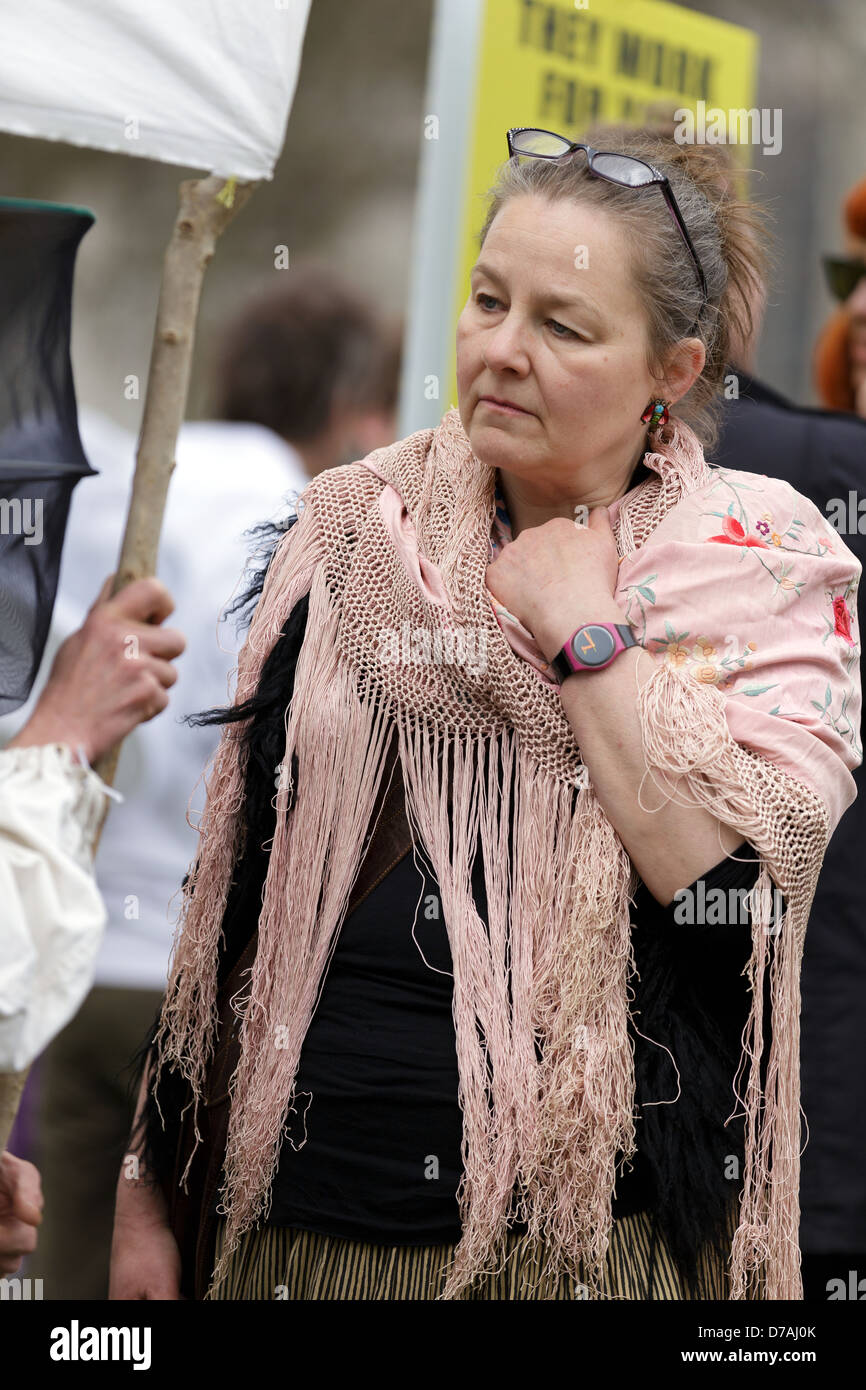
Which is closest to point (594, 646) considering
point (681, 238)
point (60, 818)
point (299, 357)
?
point (681, 238)

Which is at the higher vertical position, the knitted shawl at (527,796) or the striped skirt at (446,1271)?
the knitted shawl at (527,796)

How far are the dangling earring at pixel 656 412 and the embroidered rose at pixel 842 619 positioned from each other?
0.83 feet

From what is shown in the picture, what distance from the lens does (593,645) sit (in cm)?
134

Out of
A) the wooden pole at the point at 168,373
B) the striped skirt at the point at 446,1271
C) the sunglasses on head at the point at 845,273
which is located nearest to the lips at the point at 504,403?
the wooden pole at the point at 168,373

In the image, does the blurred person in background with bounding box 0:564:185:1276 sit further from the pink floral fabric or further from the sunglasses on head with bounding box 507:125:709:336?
the sunglasses on head with bounding box 507:125:709:336

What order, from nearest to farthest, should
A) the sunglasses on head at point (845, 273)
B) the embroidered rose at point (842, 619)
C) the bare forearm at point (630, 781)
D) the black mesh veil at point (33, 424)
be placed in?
the bare forearm at point (630, 781), the embroidered rose at point (842, 619), the black mesh veil at point (33, 424), the sunglasses on head at point (845, 273)

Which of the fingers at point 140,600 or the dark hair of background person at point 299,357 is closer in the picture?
the fingers at point 140,600

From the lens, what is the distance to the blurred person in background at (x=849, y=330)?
8.68 ft

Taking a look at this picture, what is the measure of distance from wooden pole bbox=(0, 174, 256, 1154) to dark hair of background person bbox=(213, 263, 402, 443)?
0.92 m

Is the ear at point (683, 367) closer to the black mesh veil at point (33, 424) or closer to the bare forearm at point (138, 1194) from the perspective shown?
the black mesh veil at point (33, 424)

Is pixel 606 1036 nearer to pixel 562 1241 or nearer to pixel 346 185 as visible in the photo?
pixel 562 1241

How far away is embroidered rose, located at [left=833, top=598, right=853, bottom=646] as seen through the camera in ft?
4.71

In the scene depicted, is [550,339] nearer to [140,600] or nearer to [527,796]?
[527,796]

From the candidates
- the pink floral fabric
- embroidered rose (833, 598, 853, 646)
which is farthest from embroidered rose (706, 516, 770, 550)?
embroidered rose (833, 598, 853, 646)
